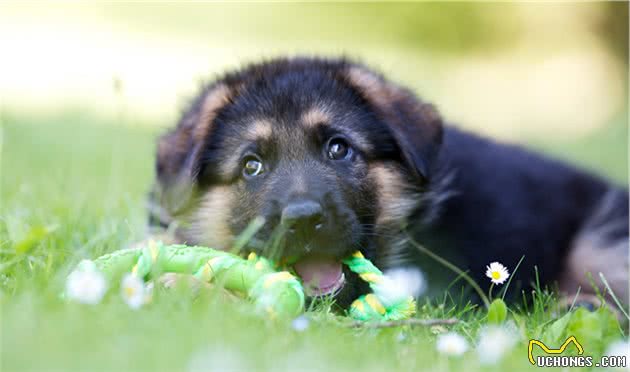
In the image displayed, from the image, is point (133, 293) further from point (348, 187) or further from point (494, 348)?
point (348, 187)

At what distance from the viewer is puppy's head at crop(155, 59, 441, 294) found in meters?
3.55

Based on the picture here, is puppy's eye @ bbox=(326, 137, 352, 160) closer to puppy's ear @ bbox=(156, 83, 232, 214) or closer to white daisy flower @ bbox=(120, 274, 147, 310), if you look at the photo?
puppy's ear @ bbox=(156, 83, 232, 214)

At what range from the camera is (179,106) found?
476cm

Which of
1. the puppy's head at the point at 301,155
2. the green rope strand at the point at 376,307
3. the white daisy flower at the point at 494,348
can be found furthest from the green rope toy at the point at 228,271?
the white daisy flower at the point at 494,348

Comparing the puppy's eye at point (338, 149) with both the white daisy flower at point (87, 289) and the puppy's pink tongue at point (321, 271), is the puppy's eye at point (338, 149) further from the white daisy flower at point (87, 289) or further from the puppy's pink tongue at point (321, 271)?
the white daisy flower at point (87, 289)

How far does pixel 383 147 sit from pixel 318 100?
37 cm

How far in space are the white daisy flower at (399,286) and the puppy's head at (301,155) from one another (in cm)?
14

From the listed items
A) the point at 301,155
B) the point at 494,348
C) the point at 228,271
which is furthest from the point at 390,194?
the point at 494,348

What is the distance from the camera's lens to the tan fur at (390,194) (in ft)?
12.7

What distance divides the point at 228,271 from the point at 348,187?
0.83 meters

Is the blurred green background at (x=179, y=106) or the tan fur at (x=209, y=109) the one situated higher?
the tan fur at (x=209, y=109)

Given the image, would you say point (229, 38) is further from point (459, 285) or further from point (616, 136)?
point (459, 285)

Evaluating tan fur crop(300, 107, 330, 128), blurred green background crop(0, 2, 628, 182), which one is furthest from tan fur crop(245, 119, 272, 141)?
blurred green background crop(0, 2, 628, 182)

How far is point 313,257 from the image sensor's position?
337cm
